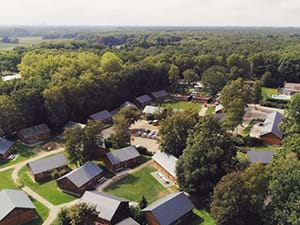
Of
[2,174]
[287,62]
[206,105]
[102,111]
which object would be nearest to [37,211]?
[2,174]

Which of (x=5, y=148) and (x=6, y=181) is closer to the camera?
(x=6, y=181)

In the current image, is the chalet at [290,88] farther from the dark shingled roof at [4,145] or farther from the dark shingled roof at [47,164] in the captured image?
the dark shingled roof at [4,145]

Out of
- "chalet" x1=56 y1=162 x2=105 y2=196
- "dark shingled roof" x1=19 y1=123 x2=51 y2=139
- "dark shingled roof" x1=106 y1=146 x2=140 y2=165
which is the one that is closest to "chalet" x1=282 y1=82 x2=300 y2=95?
"dark shingled roof" x1=106 y1=146 x2=140 y2=165

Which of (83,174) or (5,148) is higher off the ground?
(83,174)

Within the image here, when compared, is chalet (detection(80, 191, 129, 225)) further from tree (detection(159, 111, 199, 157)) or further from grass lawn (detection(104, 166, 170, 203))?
tree (detection(159, 111, 199, 157))

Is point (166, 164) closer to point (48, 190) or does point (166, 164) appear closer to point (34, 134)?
point (48, 190)

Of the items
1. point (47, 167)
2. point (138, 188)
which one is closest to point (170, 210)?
point (138, 188)

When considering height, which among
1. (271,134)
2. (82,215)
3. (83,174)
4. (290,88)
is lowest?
(290,88)

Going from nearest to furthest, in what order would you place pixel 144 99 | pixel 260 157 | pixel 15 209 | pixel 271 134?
pixel 15 209 → pixel 260 157 → pixel 271 134 → pixel 144 99
